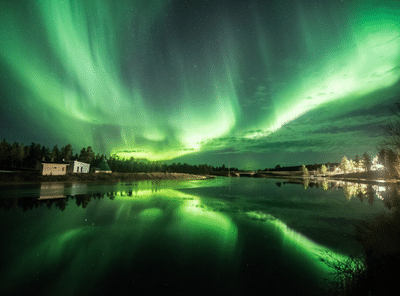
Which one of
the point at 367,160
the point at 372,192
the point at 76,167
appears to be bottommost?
the point at 372,192

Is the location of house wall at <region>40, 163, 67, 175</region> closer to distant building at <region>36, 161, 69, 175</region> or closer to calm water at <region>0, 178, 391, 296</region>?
distant building at <region>36, 161, 69, 175</region>

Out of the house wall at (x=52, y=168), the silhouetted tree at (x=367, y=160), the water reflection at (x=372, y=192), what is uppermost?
the silhouetted tree at (x=367, y=160)

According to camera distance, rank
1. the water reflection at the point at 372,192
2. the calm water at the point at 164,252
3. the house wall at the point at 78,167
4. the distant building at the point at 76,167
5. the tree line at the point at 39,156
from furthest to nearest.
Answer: the tree line at the point at 39,156
the house wall at the point at 78,167
the distant building at the point at 76,167
the water reflection at the point at 372,192
the calm water at the point at 164,252

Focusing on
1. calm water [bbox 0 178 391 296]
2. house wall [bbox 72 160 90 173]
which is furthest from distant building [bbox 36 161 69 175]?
calm water [bbox 0 178 391 296]

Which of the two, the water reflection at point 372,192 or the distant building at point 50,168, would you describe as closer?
the water reflection at point 372,192

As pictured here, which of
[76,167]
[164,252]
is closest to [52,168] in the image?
[76,167]

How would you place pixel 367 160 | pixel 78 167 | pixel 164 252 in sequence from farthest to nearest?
pixel 367 160 < pixel 78 167 < pixel 164 252

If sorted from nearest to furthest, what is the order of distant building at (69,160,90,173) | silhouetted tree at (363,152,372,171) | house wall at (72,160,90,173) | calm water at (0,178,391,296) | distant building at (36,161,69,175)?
calm water at (0,178,391,296) → distant building at (36,161,69,175) → distant building at (69,160,90,173) → house wall at (72,160,90,173) → silhouetted tree at (363,152,372,171)

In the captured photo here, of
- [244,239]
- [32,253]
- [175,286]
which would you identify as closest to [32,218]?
[32,253]

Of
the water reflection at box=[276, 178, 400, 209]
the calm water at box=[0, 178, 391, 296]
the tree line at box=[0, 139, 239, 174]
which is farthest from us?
the tree line at box=[0, 139, 239, 174]

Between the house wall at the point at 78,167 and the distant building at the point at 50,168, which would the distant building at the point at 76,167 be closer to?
the house wall at the point at 78,167

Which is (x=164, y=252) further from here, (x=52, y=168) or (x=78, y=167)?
(x=78, y=167)

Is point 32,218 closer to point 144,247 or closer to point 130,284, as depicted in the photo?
point 144,247

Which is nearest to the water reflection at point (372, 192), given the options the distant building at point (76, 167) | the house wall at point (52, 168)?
the house wall at point (52, 168)
